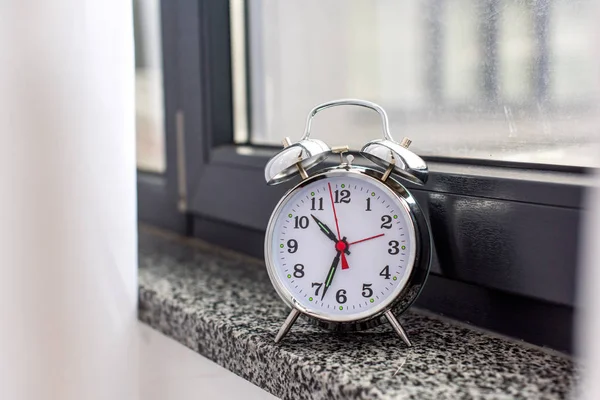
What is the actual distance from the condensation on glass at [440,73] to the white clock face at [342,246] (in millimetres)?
142

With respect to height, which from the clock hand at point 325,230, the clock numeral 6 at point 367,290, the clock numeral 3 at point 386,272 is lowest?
the clock numeral 6 at point 367,290

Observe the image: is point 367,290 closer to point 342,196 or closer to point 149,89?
point 342,196

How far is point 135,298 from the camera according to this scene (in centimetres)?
78

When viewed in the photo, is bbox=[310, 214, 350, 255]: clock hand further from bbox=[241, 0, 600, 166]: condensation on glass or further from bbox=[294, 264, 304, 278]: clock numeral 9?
bbox=[241, 0, 600, 166]: condensation on glass

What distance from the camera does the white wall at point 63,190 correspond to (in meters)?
0.68

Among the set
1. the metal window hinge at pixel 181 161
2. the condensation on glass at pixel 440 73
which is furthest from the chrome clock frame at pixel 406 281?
the metal window hinge at pixel 181 161

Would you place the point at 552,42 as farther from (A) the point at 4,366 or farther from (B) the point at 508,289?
(A) the point at 4,366

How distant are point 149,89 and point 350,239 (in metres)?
0.69

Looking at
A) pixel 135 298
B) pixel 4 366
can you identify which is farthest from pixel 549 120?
pixel 4 366

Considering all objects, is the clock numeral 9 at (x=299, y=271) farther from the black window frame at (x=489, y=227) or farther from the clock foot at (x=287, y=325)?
the black window frame at (x=489, y=227)

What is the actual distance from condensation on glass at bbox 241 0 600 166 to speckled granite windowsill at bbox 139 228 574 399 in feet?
0.58

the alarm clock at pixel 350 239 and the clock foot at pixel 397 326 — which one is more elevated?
the alarm clock at pixel 350 239

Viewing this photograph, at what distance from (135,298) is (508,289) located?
1.36 feet

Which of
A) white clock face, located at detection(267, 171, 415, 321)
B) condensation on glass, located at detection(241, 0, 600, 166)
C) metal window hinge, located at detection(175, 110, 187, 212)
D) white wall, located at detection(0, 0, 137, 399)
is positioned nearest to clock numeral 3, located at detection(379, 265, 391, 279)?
white clock face, located at detection(267, 171, 415, 321)
